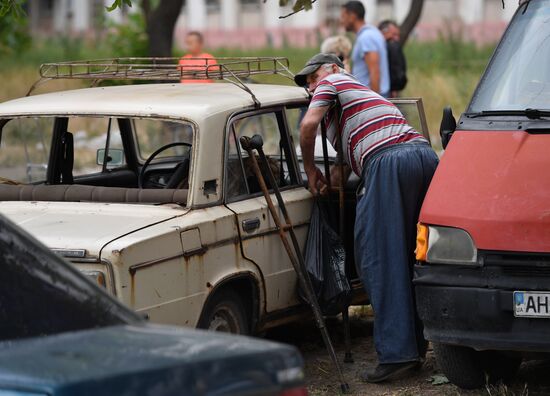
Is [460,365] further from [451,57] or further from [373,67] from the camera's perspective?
[451,57]

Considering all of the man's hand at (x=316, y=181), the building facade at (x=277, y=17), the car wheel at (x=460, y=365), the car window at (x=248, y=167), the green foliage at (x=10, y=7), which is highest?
the green foliage at (x=10, y=7)

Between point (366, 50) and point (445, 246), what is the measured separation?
21.0 ft

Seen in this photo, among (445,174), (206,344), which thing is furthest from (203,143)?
(206,344)

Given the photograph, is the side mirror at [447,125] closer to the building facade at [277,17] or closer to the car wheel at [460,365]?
the car wheel at [460,365]

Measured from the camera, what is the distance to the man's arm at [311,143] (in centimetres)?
691

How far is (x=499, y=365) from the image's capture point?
666 cm

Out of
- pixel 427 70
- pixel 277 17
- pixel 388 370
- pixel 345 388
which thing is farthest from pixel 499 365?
pixel 277 17

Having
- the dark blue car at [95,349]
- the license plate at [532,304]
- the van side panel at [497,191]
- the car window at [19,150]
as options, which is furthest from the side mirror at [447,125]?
the car window at [19,150]

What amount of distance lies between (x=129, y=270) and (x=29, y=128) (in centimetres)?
1123

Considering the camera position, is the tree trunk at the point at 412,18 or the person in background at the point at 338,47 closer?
the person in background at the point at 338,47

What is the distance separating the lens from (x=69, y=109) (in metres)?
6.85

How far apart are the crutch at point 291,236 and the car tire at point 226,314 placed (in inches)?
15.4

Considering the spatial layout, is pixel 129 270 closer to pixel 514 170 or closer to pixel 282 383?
pixel 514 170

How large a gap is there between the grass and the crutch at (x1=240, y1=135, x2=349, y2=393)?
497 inches
